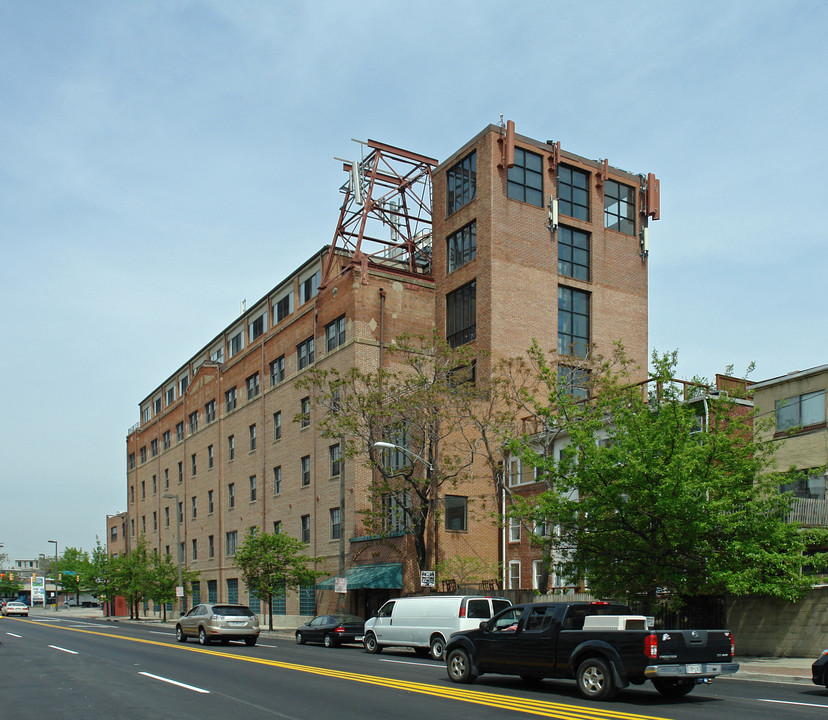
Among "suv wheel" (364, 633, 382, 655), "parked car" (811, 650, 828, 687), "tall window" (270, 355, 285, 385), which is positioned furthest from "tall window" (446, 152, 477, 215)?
"parked car" (811, 650, 828, 687)

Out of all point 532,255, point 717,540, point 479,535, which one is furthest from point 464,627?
point 532,255

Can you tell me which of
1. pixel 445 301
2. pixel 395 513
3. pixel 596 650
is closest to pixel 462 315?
pixel 445 301

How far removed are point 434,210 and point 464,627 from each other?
28.2 metres

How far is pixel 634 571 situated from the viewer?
77.5ft

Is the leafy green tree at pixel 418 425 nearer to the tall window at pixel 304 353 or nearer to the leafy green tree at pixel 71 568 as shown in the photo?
the tall window at pixel 304 353

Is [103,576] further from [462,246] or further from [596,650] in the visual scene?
[596,650]

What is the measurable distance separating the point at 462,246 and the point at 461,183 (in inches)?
132

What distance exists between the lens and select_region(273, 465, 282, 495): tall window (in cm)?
5222

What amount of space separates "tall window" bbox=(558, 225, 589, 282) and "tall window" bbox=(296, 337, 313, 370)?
46.9ft

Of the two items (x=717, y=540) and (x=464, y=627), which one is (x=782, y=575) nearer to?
(x=717, y=540)

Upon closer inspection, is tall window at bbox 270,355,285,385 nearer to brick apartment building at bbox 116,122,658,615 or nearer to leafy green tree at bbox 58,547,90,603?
brick apartment building at bbox 116,122,658,615

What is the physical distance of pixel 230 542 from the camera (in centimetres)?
6025

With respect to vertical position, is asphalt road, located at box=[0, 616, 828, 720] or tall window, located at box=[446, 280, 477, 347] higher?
tall window, located at box=[446, 280, 477, 347]

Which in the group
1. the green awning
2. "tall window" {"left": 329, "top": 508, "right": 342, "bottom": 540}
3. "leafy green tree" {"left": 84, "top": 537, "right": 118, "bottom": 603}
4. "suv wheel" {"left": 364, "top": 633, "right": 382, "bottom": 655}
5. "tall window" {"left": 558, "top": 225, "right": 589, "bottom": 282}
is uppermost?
"tall window" {"left": 558, "top": 225, "right": 589, "bottom": 282}
